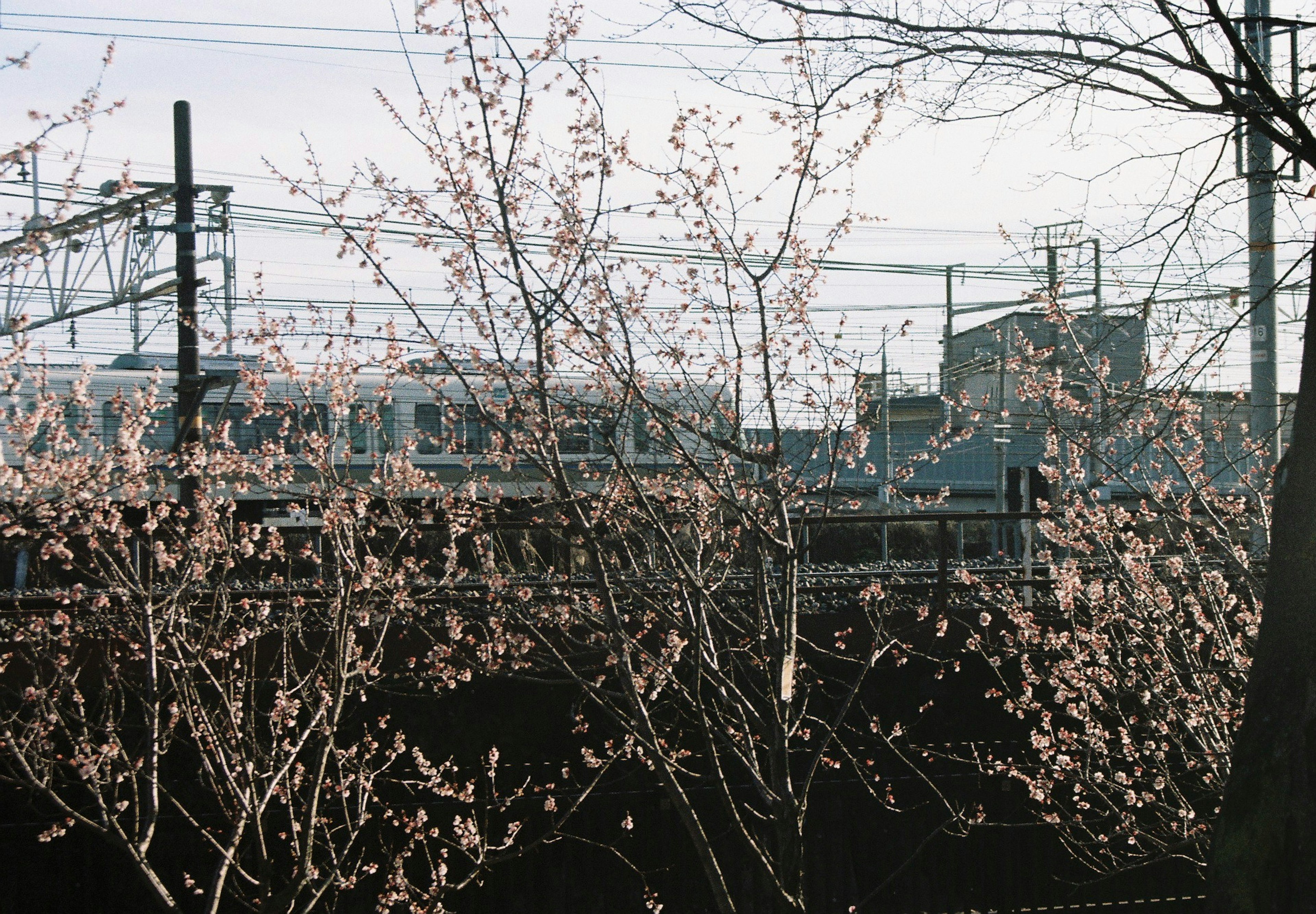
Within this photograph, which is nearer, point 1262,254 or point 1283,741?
point 1283,741

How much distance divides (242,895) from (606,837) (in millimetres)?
2549

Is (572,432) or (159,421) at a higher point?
(159,421)

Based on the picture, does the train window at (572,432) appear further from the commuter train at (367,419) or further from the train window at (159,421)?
the train window at (159,421)

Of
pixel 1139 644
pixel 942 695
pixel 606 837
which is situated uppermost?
pixel 1139 644

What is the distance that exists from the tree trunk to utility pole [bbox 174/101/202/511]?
30.6ft

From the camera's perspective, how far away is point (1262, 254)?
6348 millimetres

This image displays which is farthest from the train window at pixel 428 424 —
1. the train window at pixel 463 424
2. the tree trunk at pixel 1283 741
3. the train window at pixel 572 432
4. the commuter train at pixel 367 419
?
the tree trunk at pixel 1283 741

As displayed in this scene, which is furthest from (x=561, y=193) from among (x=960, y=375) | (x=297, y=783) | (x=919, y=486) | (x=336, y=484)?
(x=919, y=486)

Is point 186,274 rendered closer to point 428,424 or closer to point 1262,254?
point 1262,254

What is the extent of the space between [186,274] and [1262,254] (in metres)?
9.59

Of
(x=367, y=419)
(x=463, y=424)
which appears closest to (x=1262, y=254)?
(x=463, y=424)

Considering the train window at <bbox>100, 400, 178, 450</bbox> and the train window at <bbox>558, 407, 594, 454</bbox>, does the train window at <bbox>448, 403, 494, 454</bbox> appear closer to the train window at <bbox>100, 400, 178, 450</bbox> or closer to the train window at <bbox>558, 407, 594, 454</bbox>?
the train window at <bbox>558, 407, 594, 454</bbox>

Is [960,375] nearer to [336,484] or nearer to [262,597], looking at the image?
[262,597]

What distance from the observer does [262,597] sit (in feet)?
27.6
